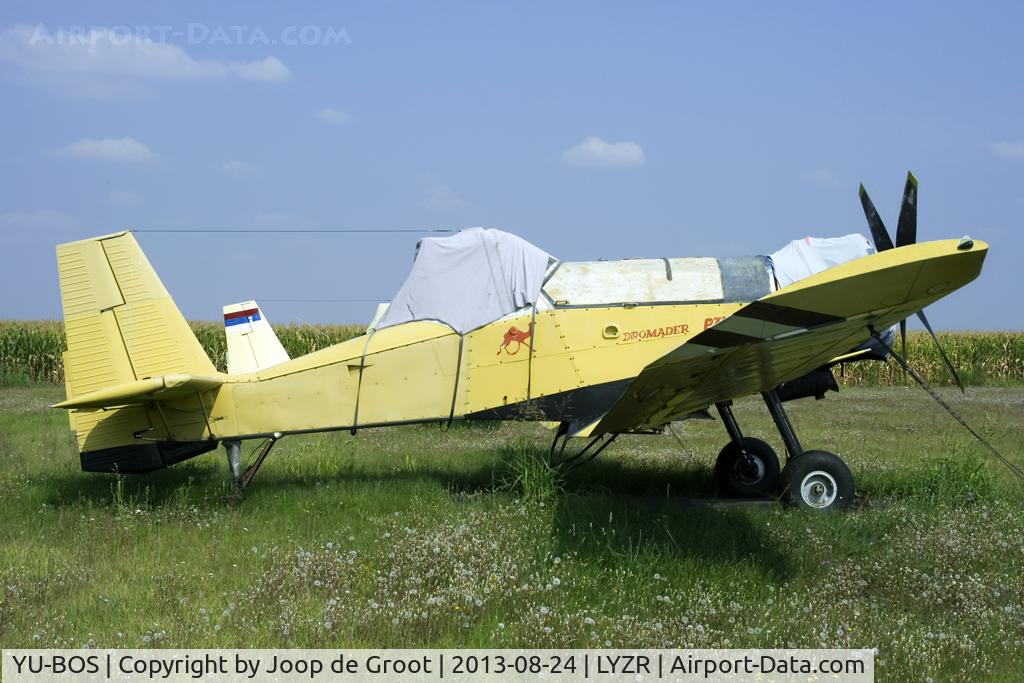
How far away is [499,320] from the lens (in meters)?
8.27

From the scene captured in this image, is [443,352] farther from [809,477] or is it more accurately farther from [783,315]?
[783,315]

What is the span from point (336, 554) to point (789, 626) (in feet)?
10.3

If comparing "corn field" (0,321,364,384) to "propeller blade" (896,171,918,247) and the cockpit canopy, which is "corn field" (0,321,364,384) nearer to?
the cockpit canopy

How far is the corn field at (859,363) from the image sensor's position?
27.1 metres

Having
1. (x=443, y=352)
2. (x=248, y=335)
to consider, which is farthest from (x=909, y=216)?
(x=248, y=335)

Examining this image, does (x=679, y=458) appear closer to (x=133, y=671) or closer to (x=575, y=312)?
(x=575, y=312)

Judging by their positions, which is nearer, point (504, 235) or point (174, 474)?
point (504, 235)

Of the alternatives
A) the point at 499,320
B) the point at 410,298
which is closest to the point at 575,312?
the point at 499,320

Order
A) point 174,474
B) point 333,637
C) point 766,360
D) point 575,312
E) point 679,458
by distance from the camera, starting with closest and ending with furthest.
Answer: point 333,637, point 766,360, point 575,312, point 174,474, point 679,458

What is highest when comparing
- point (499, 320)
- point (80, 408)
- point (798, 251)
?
point (798, 251)

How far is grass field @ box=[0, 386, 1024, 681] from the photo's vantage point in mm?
5246

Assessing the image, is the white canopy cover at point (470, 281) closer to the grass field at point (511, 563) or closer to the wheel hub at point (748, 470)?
the grass field at point (511, 563)
